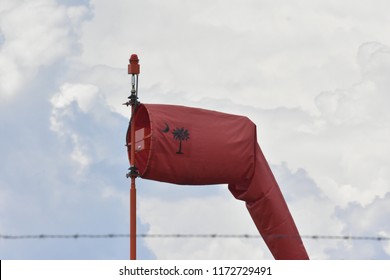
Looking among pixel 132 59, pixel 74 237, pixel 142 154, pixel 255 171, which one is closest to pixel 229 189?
pixel 255 171

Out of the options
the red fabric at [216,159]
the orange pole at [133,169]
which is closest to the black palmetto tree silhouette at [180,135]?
the red fabric at [216,159]

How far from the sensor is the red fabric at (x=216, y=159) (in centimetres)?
3059

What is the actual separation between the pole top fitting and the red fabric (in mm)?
1381

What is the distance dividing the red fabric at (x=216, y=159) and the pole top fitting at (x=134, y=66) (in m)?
1.38

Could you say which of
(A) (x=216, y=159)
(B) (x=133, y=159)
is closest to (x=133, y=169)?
(B) (x=133, y=159)

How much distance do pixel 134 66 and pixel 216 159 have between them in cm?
481

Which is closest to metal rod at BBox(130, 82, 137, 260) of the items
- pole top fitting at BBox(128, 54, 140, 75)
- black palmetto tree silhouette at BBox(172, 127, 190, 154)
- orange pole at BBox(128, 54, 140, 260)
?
orange pole at BBox(128, 54, 140, 260)

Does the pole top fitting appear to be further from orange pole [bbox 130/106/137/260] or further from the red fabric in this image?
orange pole [bbox 130/106/137/260]

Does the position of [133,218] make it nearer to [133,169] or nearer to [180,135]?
[133,169]

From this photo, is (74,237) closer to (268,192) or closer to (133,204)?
(133,204)

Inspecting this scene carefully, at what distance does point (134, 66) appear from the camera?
99.8ft

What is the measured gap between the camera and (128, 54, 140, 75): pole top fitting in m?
30.4

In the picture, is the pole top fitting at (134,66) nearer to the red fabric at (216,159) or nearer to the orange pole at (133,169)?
the orange pole at (133,169)
